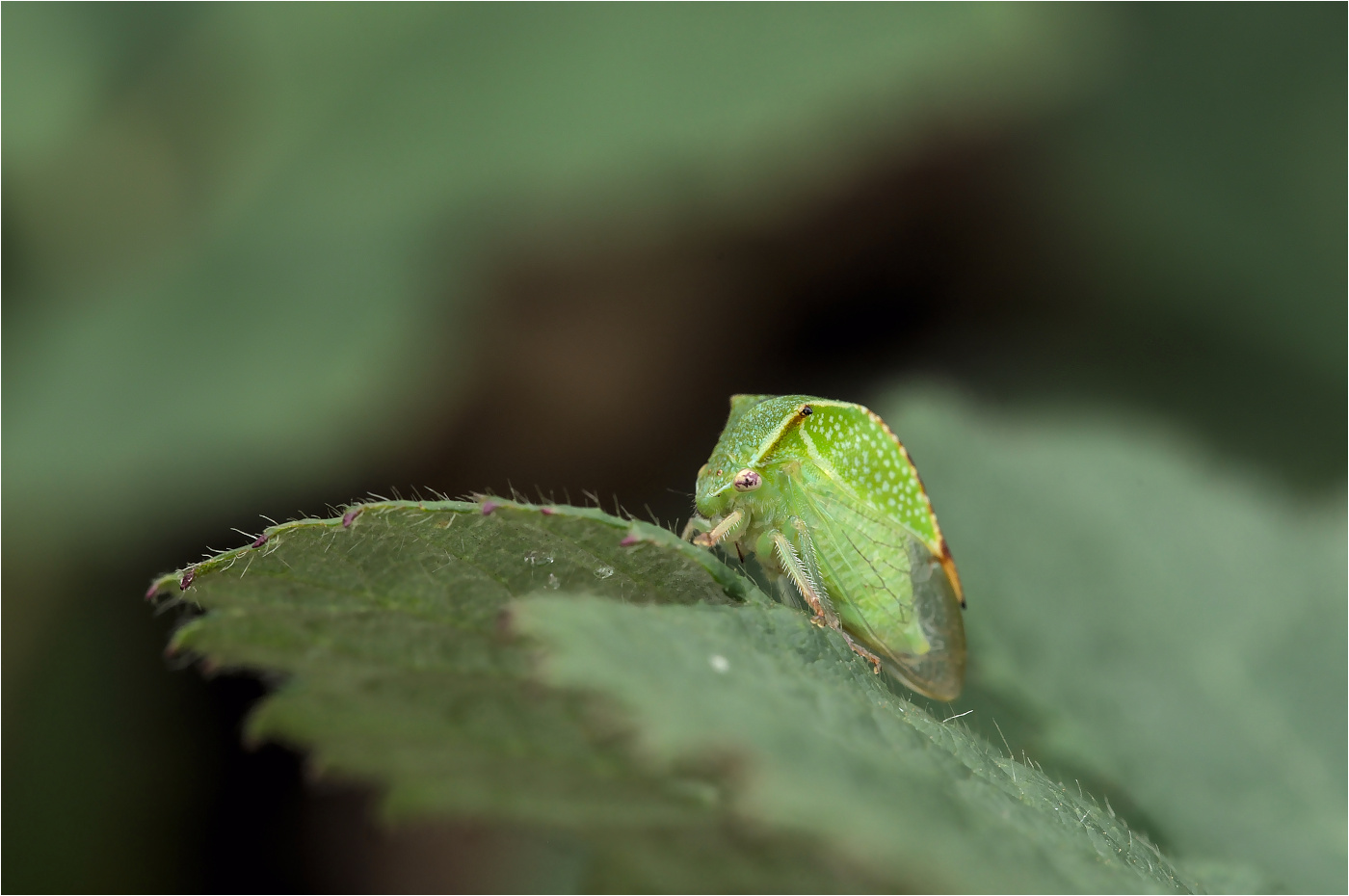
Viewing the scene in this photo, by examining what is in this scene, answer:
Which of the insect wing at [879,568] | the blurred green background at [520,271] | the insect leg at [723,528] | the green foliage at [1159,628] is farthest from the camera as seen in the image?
the blurred green background at [520,271]

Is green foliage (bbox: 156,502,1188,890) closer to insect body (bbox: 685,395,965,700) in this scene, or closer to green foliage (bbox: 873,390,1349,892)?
green foliage (bbox: 873,390,1349,892)

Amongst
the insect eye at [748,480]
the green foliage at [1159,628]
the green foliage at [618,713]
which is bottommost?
the green foliage at [1159,628]

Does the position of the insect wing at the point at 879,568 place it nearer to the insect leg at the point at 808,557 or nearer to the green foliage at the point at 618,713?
the insect leg at the point at 808,557

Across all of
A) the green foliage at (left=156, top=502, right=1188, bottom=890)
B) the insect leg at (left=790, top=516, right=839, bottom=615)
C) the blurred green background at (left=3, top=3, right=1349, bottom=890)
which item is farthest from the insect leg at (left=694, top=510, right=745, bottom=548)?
the blurred green background at (left=3, top=3, right=1349, bottom=890)

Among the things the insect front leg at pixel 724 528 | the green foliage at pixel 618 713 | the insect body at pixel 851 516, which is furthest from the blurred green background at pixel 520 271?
the green foliage at pixel 618 713

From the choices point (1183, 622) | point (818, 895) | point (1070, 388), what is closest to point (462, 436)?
point (1070, 388)

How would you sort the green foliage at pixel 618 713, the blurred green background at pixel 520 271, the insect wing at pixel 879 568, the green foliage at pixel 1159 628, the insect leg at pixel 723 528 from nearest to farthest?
the green foliage at pixel 618 713, the green foliage at pixel 1159 628, the insect leg at pixel 723 528, the insect wing at pixel 879 568, the blurred green background at pixel 520 271
